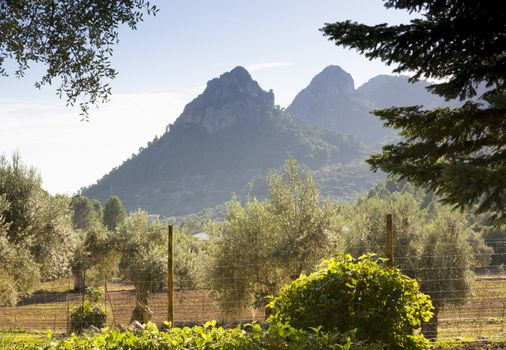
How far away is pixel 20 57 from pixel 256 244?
1348cm

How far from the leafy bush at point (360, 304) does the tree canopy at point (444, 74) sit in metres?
1.38

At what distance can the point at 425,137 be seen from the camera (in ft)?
23.3

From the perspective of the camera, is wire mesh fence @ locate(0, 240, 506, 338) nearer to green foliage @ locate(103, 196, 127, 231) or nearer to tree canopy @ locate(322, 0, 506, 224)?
tree canopy @ locate(322, 0, 506, 224)

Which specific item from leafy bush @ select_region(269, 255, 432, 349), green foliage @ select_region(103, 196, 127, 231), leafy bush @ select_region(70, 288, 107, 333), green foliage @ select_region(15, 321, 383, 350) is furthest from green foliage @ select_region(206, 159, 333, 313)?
green foliage @ select_region(103, 196, 127, 231)

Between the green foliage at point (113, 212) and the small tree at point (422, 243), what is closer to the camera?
the small tree at point (422, 243)

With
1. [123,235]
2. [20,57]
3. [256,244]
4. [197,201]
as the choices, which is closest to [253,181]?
[197,201]

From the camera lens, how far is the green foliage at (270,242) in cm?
1861

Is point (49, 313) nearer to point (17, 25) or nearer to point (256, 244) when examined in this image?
point (256, 244)

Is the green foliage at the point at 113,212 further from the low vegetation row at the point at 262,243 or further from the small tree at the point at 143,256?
the low vegetation row at the point at 262,243

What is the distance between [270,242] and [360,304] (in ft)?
47.1

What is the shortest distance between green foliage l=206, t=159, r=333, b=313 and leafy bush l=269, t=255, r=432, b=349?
12662 millimetres

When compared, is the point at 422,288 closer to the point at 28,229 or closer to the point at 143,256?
the point at 143,256

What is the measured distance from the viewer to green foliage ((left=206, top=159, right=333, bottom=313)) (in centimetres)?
1861

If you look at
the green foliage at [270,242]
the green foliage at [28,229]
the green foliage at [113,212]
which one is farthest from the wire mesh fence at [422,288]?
the green foliage at [113,212]
